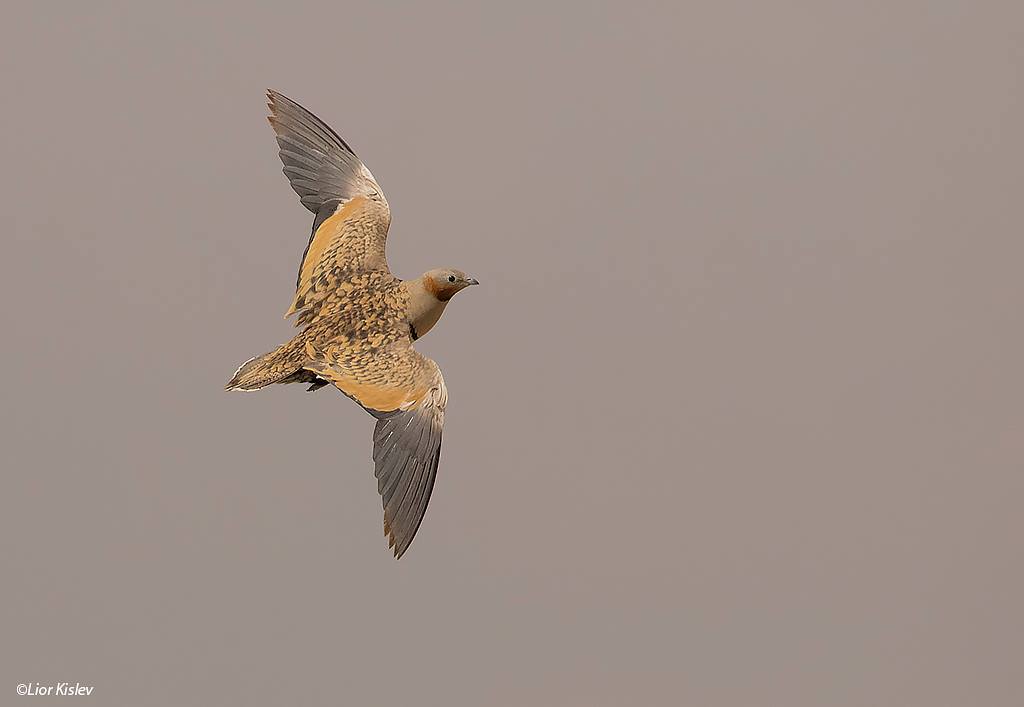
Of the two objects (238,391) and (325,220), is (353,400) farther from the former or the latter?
(325,220)

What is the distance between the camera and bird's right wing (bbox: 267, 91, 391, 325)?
8.78 metres

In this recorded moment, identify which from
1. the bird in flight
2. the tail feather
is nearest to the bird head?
the bird in flight

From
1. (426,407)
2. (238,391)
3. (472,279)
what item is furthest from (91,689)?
(472,279)

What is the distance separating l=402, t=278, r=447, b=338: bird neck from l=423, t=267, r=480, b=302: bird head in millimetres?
26

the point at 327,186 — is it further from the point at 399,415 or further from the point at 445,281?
the point at 399,415

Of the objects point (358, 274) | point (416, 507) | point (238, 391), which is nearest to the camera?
point (416, 507)

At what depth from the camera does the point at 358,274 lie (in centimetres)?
861

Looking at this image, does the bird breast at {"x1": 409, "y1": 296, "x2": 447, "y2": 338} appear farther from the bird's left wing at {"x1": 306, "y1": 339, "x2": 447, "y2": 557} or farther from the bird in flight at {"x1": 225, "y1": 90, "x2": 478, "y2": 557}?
the bird's left wing at {"x1": 306, "y1": 339, "x2": 447, "y2": 557}

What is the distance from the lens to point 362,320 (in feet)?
27.1

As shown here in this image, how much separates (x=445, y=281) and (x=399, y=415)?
952 millimetres

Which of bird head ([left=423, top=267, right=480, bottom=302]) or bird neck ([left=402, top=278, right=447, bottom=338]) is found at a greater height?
bird head ([left=423, top=267, right=480, bottom=302])

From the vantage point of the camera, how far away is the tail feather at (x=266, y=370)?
26.3 feet

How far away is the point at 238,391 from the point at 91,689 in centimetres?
193

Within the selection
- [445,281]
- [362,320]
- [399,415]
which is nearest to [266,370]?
[362,320]
